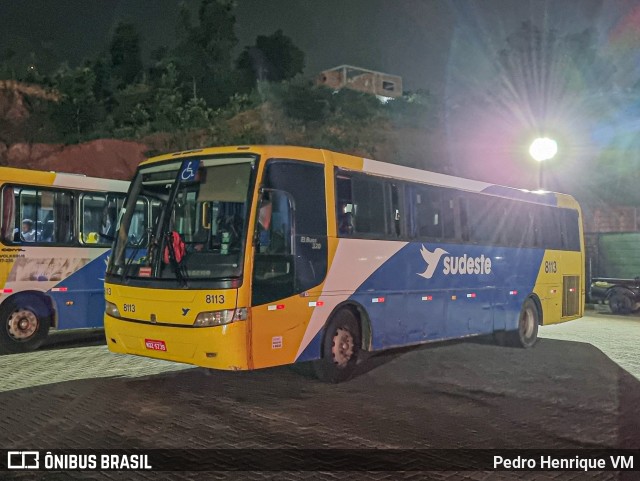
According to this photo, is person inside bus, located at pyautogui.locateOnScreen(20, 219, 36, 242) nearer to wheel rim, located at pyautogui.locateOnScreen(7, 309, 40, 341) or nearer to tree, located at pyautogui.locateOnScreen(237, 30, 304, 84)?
wheel rim, located at pyautogui.locateOnScreen(7, 309, 40, 341)

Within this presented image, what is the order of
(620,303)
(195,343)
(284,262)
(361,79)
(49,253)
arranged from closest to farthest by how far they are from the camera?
(195,343)
(284,262)
(49,253)
(620,303)
(361,79)

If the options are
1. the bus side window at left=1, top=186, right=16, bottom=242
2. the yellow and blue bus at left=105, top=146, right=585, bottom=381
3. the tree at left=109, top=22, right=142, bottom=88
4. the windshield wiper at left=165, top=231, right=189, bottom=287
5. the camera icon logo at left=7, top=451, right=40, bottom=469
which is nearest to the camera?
the camera icon logo at left=7, top=451, right=40, bottom=469

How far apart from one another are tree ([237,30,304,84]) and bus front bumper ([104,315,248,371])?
71.4 meters

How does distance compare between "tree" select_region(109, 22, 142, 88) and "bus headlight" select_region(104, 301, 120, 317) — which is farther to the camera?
"tree" select_region(109, 22, 142, 88)

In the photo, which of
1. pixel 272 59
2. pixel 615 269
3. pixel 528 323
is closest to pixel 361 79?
pixel 272 59

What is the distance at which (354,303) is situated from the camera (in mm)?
9734

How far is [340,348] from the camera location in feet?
31.3

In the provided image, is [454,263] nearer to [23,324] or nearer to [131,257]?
[131,257]

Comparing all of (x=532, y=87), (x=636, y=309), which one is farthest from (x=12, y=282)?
(x=532, y=87)

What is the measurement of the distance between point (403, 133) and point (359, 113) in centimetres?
546

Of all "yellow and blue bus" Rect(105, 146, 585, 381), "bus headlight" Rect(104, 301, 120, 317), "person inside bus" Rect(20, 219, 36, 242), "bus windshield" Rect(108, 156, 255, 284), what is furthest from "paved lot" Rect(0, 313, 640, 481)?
"person inside bus" Rect(20, 219, 36, 242)

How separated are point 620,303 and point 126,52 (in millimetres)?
64972

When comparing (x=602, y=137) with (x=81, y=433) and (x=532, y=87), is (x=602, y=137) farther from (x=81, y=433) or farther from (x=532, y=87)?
(x=81, y=433)

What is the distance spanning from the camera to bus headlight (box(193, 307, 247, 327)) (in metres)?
7.92
